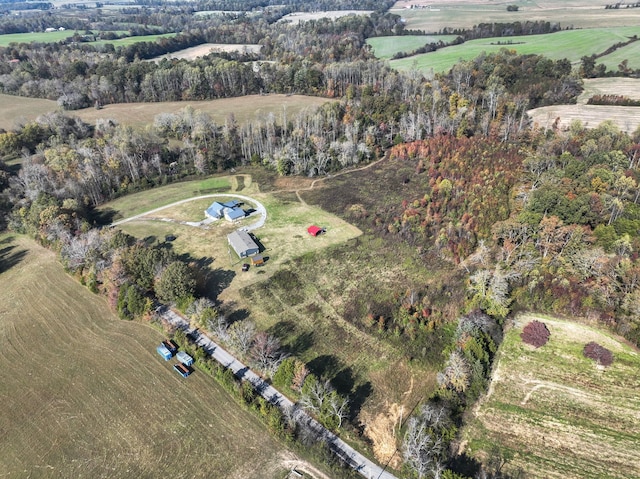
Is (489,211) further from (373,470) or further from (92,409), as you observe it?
(92,409)

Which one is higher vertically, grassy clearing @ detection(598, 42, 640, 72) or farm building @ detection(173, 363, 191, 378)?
grassy clearing @ detection(598, 42, 640, 72)

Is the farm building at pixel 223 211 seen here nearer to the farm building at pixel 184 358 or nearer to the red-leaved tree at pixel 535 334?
the farm building at pixel 184 358

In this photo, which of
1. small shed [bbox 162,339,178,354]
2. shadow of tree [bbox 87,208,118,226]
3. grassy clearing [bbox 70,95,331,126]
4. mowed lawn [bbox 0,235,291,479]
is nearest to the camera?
mowed lawn [bbox 0,235,291,479]

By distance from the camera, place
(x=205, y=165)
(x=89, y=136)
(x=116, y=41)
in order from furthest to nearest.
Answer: (x=116, y=41) → (x=89, y=136) → (x=205, y=165)

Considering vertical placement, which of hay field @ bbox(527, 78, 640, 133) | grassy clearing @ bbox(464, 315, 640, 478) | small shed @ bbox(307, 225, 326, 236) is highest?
hay field @ bbox(527, 78, 640, 133)

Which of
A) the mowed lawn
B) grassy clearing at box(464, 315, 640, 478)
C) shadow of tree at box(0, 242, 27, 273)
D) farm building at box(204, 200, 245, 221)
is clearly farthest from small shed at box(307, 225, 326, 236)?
shadow of tree at box(0, 242, 27, 273)

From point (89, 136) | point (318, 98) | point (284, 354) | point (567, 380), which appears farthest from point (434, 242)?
point (89, 136)

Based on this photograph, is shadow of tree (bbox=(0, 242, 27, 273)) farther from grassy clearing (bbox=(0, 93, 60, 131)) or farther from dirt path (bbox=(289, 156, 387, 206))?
grassy clearing (bbox=(0, 93, 60, 131))

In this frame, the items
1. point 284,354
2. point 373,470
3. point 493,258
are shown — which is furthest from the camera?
point 493,258

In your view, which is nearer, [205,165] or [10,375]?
[10,375]
